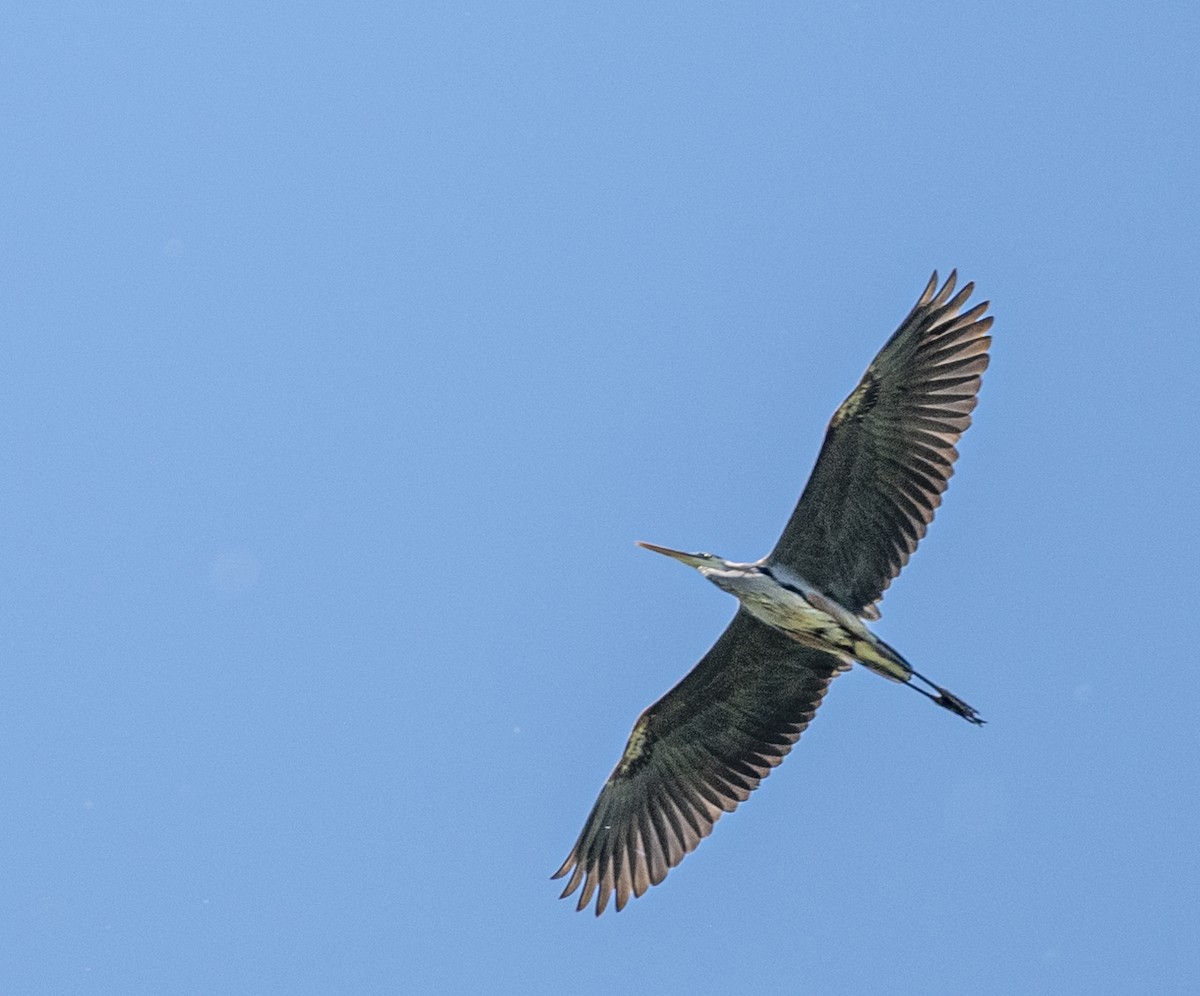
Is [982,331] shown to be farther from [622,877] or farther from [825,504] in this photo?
[622,877]

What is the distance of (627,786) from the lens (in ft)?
43.7

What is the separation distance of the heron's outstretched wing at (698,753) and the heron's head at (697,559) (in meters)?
0.44

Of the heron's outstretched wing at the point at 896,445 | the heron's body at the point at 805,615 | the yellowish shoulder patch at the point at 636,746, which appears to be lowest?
the yellowish shoulder patch at the point at 636,746

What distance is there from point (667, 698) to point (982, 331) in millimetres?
3769

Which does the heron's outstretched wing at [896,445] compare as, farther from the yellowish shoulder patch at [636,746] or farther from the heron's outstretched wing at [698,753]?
the yellowish shoulder patch at [636,746]

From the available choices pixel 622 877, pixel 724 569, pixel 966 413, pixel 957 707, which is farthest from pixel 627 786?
pixel 966 413

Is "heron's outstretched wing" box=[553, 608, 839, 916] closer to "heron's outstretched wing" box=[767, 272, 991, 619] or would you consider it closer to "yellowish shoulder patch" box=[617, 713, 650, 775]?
"yellowish shoulder patch" box=[617, 713, 650, 775]

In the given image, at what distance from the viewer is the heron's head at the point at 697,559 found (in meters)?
13.0

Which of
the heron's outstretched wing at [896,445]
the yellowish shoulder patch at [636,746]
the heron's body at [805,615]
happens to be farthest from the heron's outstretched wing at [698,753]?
the heron's outstretched wing at [896,445]

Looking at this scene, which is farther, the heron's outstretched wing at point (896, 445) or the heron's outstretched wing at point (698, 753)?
the heron's outstretched wing at point (698, 753)

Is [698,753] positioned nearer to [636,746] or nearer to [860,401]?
[636,746]

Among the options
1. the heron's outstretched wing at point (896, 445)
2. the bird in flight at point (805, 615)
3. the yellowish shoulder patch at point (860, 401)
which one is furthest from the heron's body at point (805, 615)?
the yellowish shoulder patch at point (860, 401)

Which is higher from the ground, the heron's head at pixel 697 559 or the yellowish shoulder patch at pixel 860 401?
the yellowish shoulder patch at pixel 860 401

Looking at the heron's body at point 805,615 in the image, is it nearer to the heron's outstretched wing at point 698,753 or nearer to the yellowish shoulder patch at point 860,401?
the heron's outstretched wing at point 698,753
